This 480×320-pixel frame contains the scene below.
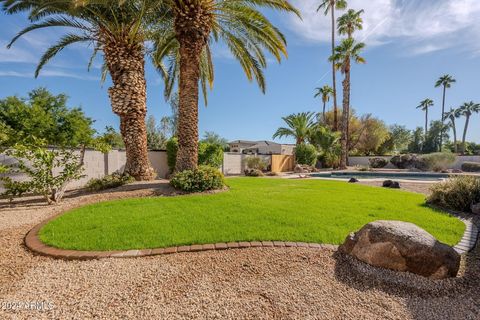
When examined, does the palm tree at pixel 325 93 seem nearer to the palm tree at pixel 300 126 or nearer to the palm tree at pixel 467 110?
the palm tree at pixel 300 126

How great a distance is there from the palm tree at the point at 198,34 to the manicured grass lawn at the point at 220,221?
3125 mm

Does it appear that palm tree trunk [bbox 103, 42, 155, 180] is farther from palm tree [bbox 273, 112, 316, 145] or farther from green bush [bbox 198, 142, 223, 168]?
palm tree [bbox 273, 112, 316, 145]

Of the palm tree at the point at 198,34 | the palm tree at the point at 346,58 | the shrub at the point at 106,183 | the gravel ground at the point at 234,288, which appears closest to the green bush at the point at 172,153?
the shrub at the point at 106,183

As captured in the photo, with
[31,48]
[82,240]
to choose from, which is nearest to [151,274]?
[82,240]

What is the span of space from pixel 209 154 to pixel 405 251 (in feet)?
45.2

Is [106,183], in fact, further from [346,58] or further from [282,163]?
[346,58]

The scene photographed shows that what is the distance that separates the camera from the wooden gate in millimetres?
24125

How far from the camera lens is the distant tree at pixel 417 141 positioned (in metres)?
48.8

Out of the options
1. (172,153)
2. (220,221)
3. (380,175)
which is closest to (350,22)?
(380,175)

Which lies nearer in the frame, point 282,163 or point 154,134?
point 282,163

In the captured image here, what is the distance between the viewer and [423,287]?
118 inches

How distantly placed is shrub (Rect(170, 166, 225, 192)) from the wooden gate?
15445mm

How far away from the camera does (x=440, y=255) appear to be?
3244mm

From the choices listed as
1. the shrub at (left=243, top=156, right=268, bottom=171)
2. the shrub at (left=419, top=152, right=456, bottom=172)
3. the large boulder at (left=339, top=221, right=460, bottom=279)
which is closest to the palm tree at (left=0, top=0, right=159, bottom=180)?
the large boulder at (left=339, top=221, right=460, bottom=279)
